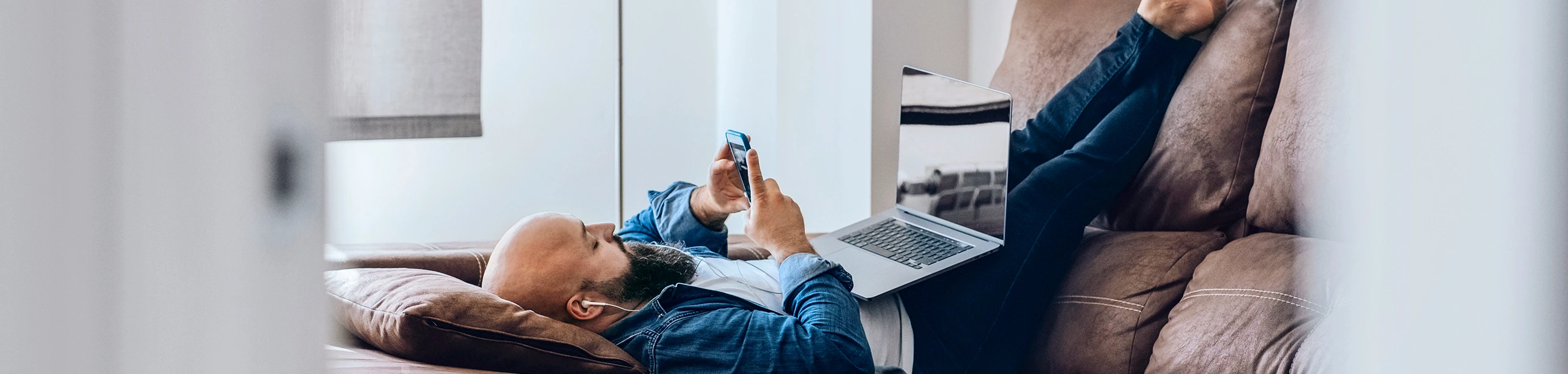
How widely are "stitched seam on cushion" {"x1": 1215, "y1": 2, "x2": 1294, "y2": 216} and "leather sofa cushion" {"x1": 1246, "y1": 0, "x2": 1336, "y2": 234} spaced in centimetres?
Answer: 2

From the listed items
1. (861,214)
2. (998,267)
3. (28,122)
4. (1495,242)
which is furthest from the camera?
(861,214)

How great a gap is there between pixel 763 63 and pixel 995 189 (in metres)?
0.99

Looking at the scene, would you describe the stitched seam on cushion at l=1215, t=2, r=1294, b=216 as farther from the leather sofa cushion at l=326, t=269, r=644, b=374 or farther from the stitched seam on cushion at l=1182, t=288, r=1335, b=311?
the leather sofa cushion at l=326, t=269, r=644, b=374

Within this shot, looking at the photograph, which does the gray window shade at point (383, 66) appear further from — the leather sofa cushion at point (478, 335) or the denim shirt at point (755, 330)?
the denim shirt at point (755, 330)

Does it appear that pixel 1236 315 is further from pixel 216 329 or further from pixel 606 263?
pixel 216 329

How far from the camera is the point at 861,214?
1.99m

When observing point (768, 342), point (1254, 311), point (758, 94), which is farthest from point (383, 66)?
point (758, 94)

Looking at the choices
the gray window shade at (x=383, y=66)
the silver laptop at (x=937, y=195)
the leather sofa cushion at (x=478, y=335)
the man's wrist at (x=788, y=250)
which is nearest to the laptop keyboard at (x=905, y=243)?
the silver laptop at (x=937, y=195)

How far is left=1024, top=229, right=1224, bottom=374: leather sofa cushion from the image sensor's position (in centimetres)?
107

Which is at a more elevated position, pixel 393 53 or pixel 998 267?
pixel 393 53

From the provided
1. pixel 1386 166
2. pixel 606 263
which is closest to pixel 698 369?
pixel 606 263

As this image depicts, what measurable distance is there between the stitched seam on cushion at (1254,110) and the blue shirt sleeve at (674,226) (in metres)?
0.73

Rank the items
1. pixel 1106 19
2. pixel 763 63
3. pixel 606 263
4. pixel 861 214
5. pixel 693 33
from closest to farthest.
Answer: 1. pixel 606 263
2. pixel 1106 19
3. pixel 861 214
4. pixel 763 63
5. pixel 693 33

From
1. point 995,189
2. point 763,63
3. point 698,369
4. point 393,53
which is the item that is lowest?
point 698,369
